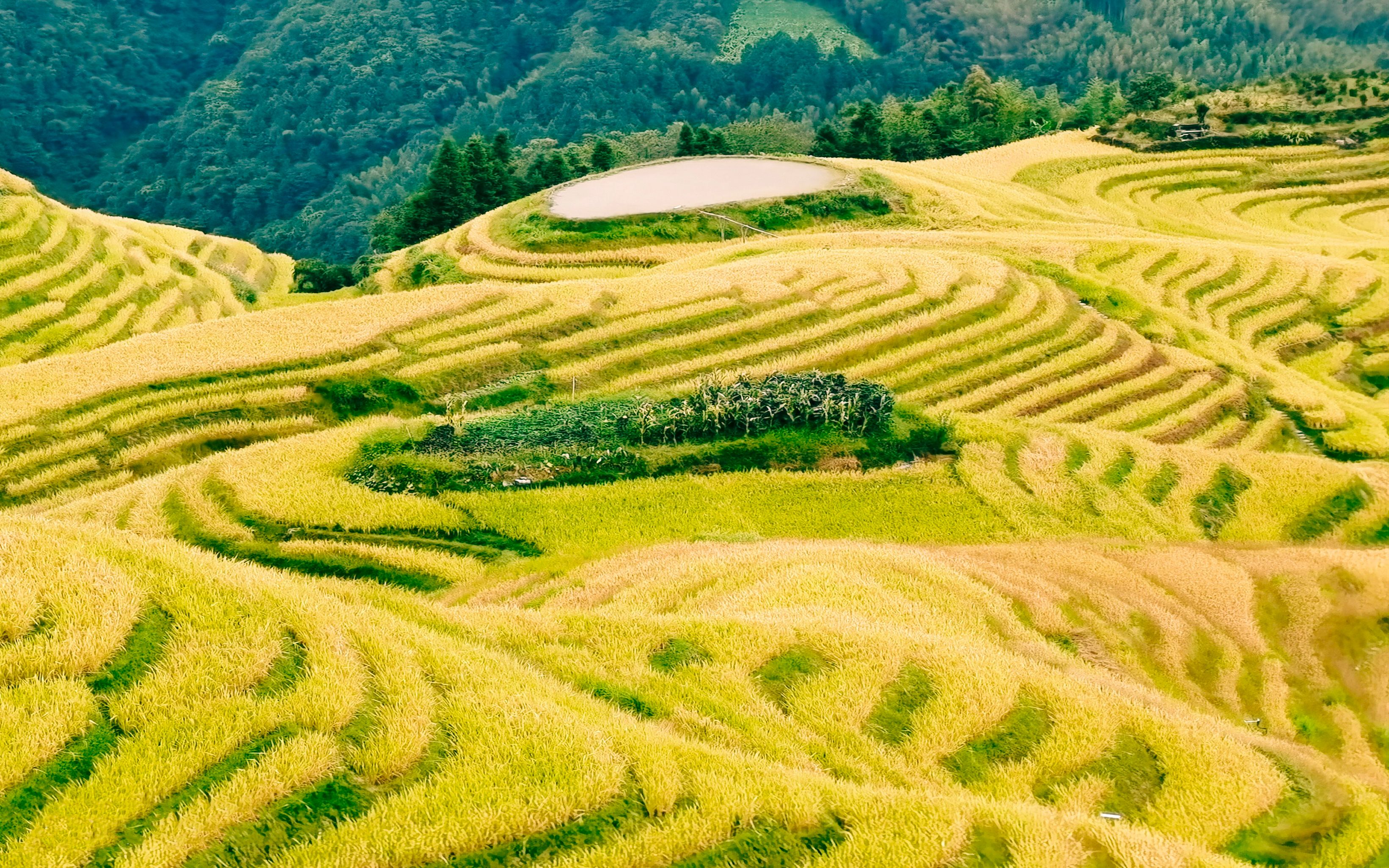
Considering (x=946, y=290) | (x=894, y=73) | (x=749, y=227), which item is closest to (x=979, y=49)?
(x=894, y=73)

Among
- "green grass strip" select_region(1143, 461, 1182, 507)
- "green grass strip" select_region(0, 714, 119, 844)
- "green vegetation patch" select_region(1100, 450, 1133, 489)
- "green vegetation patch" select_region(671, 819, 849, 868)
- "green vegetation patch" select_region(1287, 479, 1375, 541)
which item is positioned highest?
"green grass strip" select_region(0, 714, 119, 844)

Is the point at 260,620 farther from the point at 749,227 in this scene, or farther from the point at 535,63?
the point at 535,63

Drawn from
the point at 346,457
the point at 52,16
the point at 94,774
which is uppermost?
the point at 52,16

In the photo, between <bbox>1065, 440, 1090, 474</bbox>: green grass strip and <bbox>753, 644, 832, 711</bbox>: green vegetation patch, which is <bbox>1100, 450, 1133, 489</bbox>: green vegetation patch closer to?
<bbox>1065, 440, 1090, 474</bbox>: green grass strip

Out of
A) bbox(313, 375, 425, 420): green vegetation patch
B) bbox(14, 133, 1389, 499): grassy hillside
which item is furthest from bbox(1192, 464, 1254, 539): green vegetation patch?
bbox(313, 375, 425, 420): green vegetation patch

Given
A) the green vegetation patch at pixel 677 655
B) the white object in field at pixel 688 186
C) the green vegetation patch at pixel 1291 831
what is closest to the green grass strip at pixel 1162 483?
the green vegetation patch at pixel 1291 831

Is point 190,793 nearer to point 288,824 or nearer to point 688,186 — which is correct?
point 288,824
